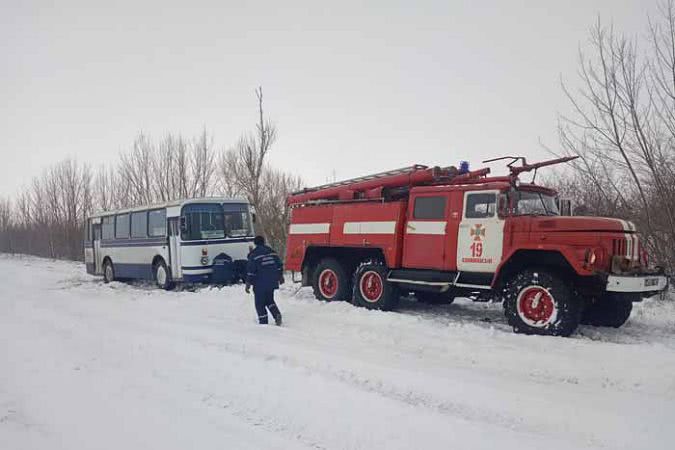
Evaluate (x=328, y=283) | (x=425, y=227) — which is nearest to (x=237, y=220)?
(x=328, y=283)

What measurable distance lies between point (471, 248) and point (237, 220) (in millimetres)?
9197

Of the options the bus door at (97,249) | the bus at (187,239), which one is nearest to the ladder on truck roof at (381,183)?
the bus at (187,239)

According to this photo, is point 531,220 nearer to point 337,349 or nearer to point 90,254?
point 337,349

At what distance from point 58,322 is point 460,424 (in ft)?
26.5

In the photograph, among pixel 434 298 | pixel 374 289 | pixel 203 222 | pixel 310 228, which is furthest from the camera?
pixel 203 222

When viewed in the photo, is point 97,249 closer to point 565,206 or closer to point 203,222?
point 203,222

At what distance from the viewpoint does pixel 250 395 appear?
16.3 feet

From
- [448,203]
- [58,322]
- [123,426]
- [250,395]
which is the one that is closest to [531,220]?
[448,203]

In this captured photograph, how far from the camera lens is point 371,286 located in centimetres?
1038

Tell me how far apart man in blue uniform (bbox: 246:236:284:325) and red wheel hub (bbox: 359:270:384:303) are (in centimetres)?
221

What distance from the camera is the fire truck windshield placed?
8.48 meters

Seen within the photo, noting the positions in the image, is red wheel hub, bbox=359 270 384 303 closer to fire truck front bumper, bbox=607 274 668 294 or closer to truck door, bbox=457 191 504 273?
truck door, bbox=457 191 504 273

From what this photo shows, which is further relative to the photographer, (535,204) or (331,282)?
(331,282)

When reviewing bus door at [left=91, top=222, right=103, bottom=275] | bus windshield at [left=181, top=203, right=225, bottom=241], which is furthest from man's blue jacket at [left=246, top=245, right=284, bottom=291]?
bus door at [left=91, top=222, right=103, bottom=275]
